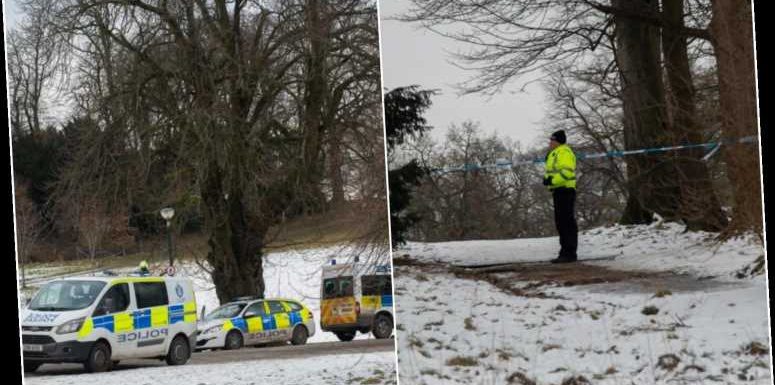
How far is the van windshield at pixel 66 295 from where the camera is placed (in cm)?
723

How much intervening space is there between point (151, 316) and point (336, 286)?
4.29ft

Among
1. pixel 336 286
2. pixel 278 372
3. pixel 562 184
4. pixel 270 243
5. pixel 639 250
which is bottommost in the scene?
pixel 278 372

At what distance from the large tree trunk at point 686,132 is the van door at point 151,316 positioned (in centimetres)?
353

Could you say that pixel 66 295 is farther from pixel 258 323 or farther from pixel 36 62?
pixel 36 62

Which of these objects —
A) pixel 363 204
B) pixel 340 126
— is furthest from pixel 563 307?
pixel 340 126

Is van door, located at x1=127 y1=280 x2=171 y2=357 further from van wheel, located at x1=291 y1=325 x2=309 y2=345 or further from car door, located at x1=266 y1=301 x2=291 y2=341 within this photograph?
van wheel, located at x1=291 y1=325 x2=309 y2=345

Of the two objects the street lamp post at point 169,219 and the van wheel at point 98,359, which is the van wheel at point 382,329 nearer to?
the street lamp post at point 169,219

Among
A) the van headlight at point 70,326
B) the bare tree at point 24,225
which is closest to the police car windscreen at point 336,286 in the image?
the van headlight at point 70,326

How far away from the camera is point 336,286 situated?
7469mm

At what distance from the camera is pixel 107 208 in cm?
750

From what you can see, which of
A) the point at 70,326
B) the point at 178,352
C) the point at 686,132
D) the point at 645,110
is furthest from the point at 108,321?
the point at 686,132

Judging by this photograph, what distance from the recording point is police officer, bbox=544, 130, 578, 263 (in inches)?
249

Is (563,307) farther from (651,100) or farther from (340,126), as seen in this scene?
(340,126)

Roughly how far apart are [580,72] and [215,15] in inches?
103
